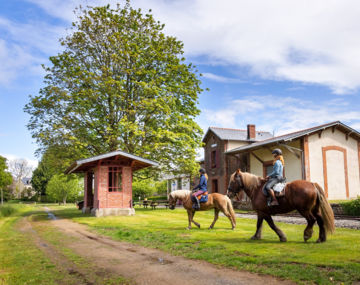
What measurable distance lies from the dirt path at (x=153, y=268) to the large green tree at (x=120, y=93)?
12551 mm

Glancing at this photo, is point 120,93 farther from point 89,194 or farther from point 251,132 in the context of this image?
point 251,132

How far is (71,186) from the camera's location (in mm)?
53281

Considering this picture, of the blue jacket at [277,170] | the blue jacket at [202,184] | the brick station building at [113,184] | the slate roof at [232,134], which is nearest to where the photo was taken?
the blue jacket at [277,170]

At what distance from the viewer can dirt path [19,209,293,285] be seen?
5.28 metres

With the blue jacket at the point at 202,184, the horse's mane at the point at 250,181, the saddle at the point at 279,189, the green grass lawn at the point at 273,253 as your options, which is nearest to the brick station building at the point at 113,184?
the blue jacket at the point at 202,184

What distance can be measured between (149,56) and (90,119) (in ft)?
20.2

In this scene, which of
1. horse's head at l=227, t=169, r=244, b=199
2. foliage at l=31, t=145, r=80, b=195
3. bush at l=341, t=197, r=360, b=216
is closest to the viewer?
horse's head at l=227, t=169, r=244, b=199

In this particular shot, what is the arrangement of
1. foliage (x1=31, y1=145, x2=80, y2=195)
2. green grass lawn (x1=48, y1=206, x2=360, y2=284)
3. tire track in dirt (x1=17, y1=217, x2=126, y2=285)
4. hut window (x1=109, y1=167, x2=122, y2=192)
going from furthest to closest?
foliage (x1=31, y1=145, x2=80, y2=195) < hut window (x1=109, y1=167, x2=122, y2=192) < tire track in dirt (x1=17, y1=217, x2=126, y2=285) < green grass lawn (x1=48, y1=206, x2=360, y2=284)

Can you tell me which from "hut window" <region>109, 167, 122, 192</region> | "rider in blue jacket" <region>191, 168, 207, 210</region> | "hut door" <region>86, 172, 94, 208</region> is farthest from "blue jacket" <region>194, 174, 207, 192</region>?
"hut door" <region>86, 172, 94, 208</region>

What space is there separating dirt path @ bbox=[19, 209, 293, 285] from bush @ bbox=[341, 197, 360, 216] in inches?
520

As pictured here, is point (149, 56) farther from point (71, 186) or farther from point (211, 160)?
point (71, 186)

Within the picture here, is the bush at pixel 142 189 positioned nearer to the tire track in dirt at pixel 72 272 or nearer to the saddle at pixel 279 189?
the tire track in dirt at pixel 72 272

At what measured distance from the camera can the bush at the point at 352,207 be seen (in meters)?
16.7

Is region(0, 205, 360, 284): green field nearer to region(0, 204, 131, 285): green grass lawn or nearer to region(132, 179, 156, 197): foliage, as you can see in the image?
region(0, 204, 131, 285): green grass lawn
